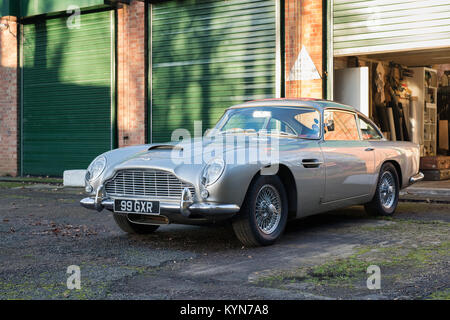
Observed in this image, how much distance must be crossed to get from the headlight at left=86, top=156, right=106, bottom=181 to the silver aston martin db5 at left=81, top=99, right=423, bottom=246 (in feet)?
0.04

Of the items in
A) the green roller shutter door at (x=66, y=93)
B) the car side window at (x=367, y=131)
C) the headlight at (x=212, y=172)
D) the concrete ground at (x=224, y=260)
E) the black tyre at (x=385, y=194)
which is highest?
the green roller shutter door at (x=66, y=93)

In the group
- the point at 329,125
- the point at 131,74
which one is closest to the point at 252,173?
the point at 329,125

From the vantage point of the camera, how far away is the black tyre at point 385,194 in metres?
7.70

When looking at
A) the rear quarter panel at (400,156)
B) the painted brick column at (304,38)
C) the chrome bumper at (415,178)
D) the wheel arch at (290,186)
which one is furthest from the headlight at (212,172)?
the painted brick column at (304,38)

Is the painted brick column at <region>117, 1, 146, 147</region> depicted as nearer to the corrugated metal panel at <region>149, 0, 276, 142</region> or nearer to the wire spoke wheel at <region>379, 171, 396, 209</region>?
the corrugated metal panel at <region>149, 0, 276, 142</region>

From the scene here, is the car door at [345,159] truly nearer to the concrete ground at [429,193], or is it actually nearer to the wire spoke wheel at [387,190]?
the wire spoke wheel at [387,190]

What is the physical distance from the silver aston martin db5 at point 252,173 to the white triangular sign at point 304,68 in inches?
181

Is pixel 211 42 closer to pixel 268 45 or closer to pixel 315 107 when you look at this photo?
pixel 268 45

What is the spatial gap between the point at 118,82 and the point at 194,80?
228 cm

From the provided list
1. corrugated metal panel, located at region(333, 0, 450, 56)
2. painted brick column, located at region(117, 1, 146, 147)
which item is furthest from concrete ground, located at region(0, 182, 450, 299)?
painted brick column, located at region(117, 1, 146, 147)

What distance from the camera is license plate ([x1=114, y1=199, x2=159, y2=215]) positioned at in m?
5.52

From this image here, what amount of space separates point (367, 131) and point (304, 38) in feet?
16.0

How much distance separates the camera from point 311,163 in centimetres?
626
